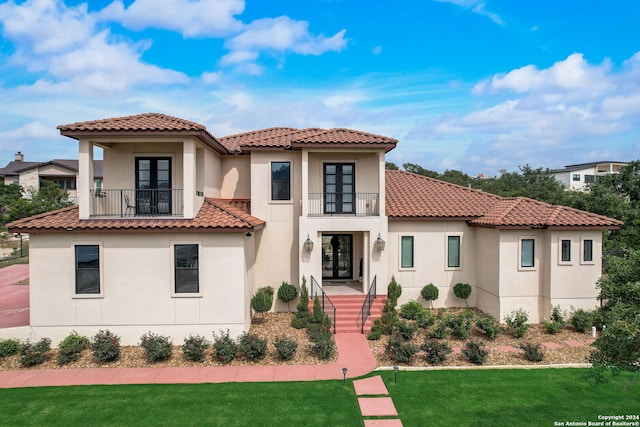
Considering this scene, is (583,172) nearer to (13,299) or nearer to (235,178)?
(235,178)

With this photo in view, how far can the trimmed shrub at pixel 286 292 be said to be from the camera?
642 inches

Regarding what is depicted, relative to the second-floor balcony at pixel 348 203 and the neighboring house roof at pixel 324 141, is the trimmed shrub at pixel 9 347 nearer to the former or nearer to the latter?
the neighboring house roof at pixel 324 141

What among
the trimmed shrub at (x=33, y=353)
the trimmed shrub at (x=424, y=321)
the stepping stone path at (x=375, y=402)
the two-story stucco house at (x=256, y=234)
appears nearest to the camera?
the stepping stone path at (x=375, y=402)

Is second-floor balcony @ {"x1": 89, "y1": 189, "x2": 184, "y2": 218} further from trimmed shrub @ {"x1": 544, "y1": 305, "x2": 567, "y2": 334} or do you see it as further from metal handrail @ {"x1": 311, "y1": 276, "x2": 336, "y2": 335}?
trimmed shrub @ {"x1": 544, "y1": 305, "x2": 567, "y2": 334}

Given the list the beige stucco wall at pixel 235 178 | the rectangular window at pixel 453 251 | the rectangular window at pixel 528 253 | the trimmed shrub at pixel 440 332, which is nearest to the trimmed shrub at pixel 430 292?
the rectangular window at pixel 453 251

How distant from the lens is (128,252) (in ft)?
43.7

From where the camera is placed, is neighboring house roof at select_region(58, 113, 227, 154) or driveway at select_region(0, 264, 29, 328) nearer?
neighboring house roof at select_region(58, 113, 227, 154)

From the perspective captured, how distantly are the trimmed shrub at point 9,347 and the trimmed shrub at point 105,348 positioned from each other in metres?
2.47

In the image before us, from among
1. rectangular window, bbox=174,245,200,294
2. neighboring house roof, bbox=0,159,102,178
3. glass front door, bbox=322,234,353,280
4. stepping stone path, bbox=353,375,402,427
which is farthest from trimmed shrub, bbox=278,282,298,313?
neighboring house roof, bbox=0,159,102,178

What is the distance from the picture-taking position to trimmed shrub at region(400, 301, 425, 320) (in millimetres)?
16022

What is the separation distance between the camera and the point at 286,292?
16.3m

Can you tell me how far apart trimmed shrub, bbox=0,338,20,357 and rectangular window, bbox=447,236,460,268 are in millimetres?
17045

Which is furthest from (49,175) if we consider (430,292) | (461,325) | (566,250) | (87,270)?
(566,250)

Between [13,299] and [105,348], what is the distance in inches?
441
